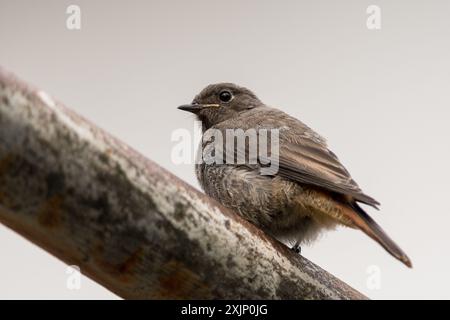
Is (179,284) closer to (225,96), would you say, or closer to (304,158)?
(304,158)

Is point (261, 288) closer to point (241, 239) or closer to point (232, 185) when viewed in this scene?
point (241, 239)

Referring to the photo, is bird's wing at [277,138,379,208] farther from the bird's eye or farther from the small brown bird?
the bird's eye

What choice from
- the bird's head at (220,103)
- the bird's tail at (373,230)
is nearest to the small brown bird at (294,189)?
the bird's tail at (373,230)

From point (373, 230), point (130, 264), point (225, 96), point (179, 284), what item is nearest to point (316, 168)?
point (373, 230)

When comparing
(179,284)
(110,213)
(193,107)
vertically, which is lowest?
(179,284)

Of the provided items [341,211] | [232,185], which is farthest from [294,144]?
[341,211]

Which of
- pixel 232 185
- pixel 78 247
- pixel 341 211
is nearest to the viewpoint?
pixel 78 247
